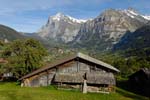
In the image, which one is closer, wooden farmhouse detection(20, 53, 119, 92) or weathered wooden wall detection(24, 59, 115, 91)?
wooden farmhouse detection(20, 53, 119, 92)

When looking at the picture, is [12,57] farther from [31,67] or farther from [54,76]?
[54,76]

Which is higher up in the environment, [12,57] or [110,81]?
[12,57]

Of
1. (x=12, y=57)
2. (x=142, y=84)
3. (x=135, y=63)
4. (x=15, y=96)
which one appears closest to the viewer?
(x=15, y=96)

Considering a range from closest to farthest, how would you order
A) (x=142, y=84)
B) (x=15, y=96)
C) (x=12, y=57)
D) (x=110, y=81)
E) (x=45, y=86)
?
(x=15, y=96) < (x=110, y=81) < (x=45, y=86) < (x=142, y=84) < (x=12, y=57)

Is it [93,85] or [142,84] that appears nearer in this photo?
Result: [93,85]

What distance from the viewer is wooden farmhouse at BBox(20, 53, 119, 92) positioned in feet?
171

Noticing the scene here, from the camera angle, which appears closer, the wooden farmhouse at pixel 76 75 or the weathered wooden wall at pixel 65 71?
the wooden farmhouse at pixel 76 75

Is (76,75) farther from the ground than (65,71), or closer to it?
closer to it

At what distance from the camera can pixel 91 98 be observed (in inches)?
1764

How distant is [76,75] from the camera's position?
5416cm

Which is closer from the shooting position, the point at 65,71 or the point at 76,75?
the point at 76,75

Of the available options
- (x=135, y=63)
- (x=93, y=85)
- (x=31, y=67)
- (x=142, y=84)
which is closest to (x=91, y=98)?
(x=93, y=85)

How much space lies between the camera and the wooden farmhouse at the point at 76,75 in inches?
2053

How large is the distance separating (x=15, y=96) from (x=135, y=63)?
89715 millimetres
